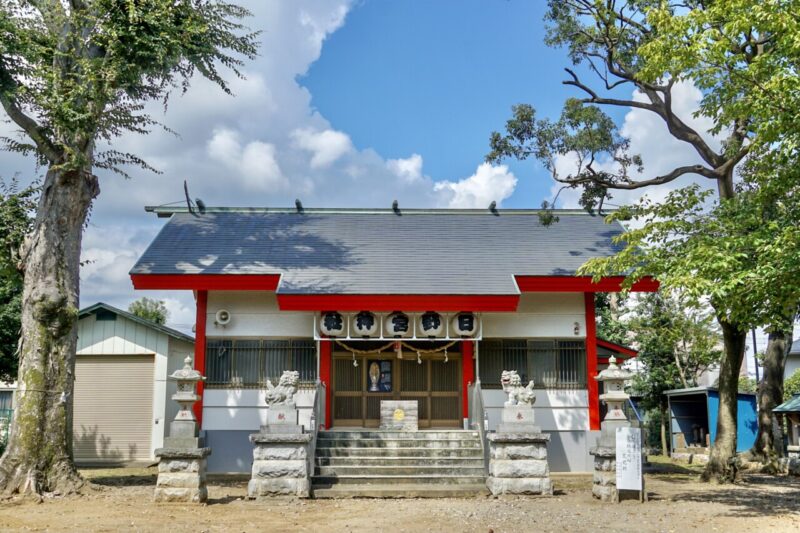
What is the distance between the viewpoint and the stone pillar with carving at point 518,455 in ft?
39.3

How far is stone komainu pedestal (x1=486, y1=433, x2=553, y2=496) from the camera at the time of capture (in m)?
12.0

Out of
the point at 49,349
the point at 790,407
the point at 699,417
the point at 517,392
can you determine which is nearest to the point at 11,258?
the point at 49,349

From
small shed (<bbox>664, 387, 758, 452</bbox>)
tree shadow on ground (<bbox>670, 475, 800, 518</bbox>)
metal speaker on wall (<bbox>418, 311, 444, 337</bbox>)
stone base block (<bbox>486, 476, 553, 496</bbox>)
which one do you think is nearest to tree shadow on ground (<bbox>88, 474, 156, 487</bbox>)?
metal speaker on wall (<bbox>418, 311, 444, 337</bbox>)

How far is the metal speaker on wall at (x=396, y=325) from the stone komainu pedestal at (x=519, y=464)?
341cm

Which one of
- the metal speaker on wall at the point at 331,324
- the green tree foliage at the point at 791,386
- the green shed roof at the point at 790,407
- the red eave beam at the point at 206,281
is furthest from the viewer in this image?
the green tree foliage at the point at 791,386

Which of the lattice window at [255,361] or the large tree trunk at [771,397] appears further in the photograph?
the large tree trunk at [771,397]

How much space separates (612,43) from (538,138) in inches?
99.9

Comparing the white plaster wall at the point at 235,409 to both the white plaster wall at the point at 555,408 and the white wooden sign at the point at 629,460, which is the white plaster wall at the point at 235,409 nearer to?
the white plaster wall at the point at 555,408

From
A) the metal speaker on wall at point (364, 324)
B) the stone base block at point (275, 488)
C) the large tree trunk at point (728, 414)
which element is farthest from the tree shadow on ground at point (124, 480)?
the large tree trunk at point (728, 414)

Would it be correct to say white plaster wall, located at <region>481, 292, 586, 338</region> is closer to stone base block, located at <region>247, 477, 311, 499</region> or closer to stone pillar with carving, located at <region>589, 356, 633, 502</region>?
stone pillar with carving, located at <region>589, 356, 633, 502</region>

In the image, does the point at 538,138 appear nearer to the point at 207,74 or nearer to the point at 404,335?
the point at 404,335

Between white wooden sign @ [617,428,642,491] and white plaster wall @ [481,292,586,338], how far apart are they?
4627 millimetres

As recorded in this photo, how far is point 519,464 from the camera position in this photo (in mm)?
12062

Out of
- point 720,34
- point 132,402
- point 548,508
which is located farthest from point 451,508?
point 132,402
